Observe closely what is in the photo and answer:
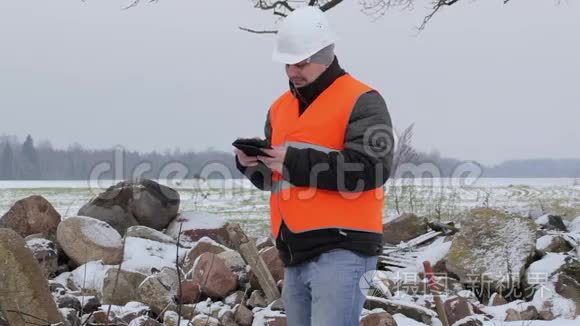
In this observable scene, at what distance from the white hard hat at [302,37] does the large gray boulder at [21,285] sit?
2.35 m

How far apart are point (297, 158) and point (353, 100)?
314 mm

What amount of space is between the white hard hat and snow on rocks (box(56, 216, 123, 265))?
5.34 meters

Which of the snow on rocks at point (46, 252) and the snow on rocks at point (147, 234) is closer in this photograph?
the snow on rocks at point (46, 252)

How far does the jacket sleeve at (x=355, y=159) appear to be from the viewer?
2.69 meters

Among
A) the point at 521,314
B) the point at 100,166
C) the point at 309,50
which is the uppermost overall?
the point at 309,50

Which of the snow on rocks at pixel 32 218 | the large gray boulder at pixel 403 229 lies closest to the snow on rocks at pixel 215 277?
the large gray boulder at pixel 403 229

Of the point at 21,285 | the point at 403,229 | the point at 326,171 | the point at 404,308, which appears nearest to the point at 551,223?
the point at 403,229

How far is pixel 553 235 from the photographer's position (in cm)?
810

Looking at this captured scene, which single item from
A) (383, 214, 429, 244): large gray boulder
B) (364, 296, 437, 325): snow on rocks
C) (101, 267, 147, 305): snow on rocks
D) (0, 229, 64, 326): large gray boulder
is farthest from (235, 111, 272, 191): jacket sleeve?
(383, 214, 429, 244): large gray boulder

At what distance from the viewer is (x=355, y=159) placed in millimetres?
2689

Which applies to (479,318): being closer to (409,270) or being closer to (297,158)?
(409,270)

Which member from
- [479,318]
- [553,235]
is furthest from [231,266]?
[553,235]

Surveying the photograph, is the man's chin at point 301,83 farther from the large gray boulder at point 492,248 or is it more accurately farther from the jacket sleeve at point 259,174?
the large gray boulder at point 492,248

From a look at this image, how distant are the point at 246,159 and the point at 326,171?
15.7 inches
